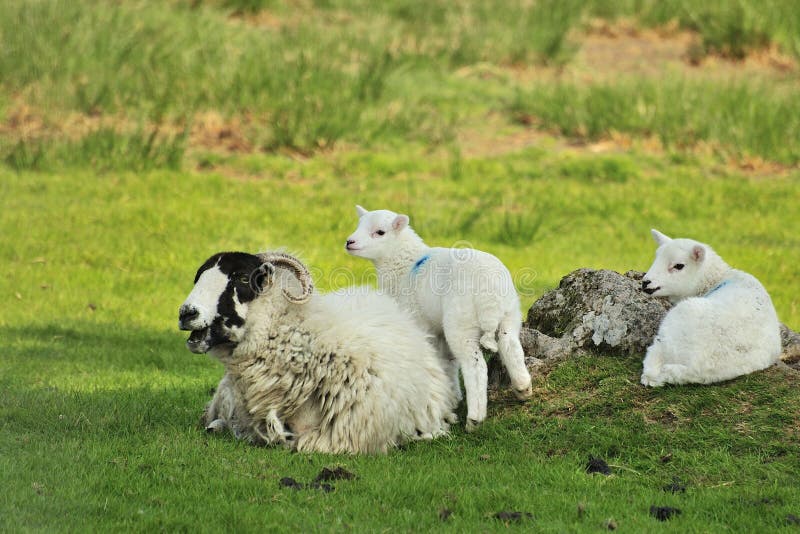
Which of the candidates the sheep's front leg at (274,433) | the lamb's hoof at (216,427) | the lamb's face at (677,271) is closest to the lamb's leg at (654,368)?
the lamb's face at (677,271)

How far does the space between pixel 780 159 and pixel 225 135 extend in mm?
8792

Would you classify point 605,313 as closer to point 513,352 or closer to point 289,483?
point 513,352

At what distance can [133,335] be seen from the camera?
11703mm

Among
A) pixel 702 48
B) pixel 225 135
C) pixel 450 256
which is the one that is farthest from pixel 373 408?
pixel 702 48

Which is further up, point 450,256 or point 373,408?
point 450,256

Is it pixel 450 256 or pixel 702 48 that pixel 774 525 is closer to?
pixel 450 256

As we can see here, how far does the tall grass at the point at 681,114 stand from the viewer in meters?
18.9

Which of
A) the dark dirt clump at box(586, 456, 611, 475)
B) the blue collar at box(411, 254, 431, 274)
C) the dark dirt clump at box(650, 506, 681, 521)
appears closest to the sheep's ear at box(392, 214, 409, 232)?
the blue collar at box(411, 254, 431, 274)

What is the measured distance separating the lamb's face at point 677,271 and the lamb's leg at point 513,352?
1126 millimetres

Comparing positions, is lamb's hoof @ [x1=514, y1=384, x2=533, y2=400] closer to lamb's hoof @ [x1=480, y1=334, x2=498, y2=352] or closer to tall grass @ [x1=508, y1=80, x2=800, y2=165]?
lamb's hoof @ [x1=480, y1=334, x2=498, y2=352]

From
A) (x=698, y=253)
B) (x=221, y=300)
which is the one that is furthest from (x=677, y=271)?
(x=221, y=300)

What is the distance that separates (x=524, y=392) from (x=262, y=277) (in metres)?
1.96

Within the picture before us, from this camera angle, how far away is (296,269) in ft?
25.5

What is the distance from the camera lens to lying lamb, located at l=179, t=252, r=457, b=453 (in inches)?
295
